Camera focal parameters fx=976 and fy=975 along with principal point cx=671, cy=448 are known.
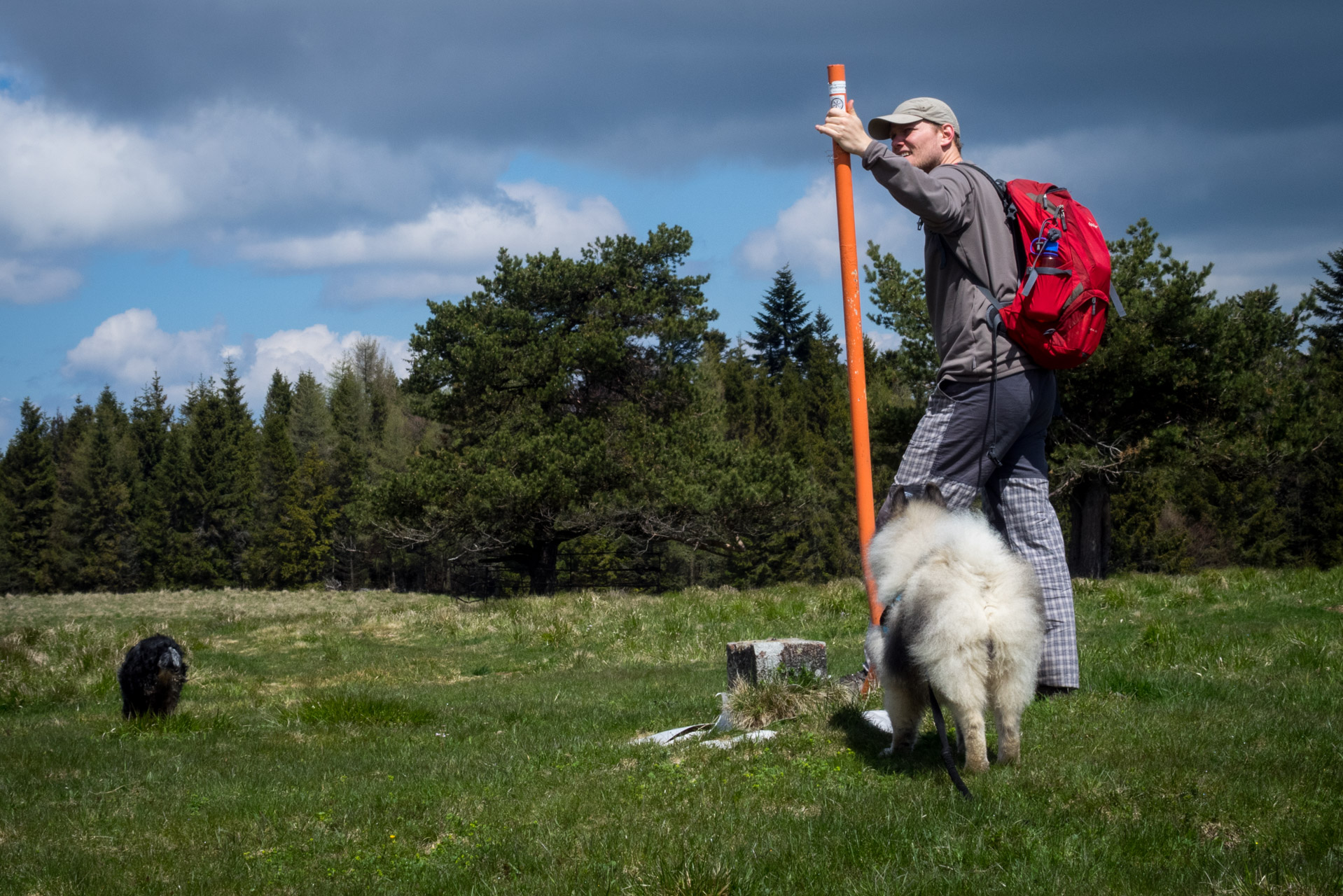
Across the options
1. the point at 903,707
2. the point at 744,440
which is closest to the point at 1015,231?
the point at 903,707

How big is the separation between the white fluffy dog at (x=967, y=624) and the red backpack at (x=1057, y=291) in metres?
0.91

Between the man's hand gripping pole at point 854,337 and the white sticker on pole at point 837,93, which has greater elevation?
the white sticker on pole at point 837,93

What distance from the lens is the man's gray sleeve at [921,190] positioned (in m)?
4.00

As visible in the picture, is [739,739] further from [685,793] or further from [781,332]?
[781,332]

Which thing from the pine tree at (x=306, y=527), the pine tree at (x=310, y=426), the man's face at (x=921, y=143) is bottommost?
Answer: the pine tree at (x=306, y=527)

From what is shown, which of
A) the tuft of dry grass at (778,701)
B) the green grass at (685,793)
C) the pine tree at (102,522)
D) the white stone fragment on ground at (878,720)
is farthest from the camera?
the pine tree at (102,522)

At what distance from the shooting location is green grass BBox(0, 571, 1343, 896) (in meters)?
2.86

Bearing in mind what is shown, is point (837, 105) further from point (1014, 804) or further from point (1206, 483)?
point (1206, 483)

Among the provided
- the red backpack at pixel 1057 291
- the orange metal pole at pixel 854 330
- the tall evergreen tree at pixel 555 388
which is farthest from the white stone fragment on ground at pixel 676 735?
the tall evergreen tree at pixel 555 388

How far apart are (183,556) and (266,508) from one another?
6.34m

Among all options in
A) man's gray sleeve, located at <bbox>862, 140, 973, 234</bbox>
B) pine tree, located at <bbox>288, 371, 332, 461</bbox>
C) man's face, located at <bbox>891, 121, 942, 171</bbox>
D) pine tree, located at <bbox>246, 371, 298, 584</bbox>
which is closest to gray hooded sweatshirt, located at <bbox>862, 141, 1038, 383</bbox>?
man's gray sleeve, located at <bbox>862, 140, 973, 234</bbox>

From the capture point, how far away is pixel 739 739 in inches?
181

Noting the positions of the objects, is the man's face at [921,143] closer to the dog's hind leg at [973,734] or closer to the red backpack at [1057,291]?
the red backpack at [1057,291]

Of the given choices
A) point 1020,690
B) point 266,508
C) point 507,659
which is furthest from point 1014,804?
point 266,508
